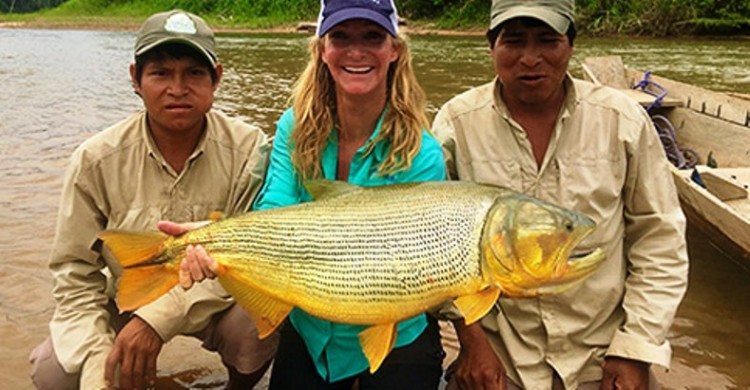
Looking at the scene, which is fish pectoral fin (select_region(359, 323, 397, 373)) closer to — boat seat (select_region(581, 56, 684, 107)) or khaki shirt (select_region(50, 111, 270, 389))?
khaki shirt (select_region(50, 111, 270, 389))

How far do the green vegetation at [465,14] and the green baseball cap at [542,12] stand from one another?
2778 centimetres

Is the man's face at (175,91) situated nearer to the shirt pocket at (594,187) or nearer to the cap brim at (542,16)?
the cap brim at (542,16)

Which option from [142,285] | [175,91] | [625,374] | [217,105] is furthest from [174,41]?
[217,105]

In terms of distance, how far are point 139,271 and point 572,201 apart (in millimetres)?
1805

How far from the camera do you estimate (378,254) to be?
2.59 m

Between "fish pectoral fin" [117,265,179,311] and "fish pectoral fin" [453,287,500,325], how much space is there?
3.76 ft

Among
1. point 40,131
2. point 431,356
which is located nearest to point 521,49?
point 431,356

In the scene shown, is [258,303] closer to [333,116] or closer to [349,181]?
[349,181]

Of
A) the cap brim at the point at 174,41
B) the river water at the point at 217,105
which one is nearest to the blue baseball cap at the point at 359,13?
the cap brim at the point at 174,41

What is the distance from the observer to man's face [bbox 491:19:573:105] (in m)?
3.05

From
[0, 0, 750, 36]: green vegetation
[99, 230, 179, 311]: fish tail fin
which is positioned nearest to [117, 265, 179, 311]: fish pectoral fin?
[99, 230, 179, 311]: fish tail fin

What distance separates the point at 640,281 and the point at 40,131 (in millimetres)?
10617

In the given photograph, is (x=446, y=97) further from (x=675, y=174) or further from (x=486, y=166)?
(x=486, y=166)

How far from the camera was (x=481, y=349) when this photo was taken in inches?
118
